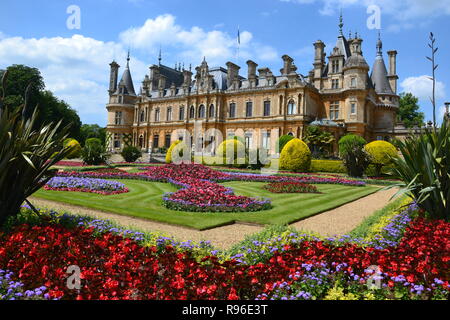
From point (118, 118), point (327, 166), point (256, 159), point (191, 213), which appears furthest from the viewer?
point (118, 118)

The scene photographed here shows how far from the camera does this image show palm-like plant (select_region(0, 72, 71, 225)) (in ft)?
17.8

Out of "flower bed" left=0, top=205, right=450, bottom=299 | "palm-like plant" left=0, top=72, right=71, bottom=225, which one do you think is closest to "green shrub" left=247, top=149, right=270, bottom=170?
"palm-like plant" left=0, top=72, right=71, bottom=225

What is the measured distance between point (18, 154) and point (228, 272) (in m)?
4.34

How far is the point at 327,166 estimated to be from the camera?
27.0 m

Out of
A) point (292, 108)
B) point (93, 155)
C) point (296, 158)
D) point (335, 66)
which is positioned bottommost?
point (93, 155)

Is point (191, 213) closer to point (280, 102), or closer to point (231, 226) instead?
point (231, 226)

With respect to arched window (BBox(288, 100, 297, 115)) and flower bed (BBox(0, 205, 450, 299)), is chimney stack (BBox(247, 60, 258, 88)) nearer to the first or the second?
arched window (BBox(288, 100, 297, 115))

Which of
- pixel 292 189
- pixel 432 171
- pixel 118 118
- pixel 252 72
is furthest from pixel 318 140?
pixel 118 118

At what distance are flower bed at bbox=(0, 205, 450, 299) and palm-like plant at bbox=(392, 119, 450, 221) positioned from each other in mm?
2329

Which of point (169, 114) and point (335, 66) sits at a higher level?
point (335, 66)

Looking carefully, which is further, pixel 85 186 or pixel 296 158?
pixel 296 158

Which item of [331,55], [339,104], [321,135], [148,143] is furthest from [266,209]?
[148,143]

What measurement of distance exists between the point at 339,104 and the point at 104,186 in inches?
1215

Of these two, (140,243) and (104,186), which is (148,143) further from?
(140,243)
